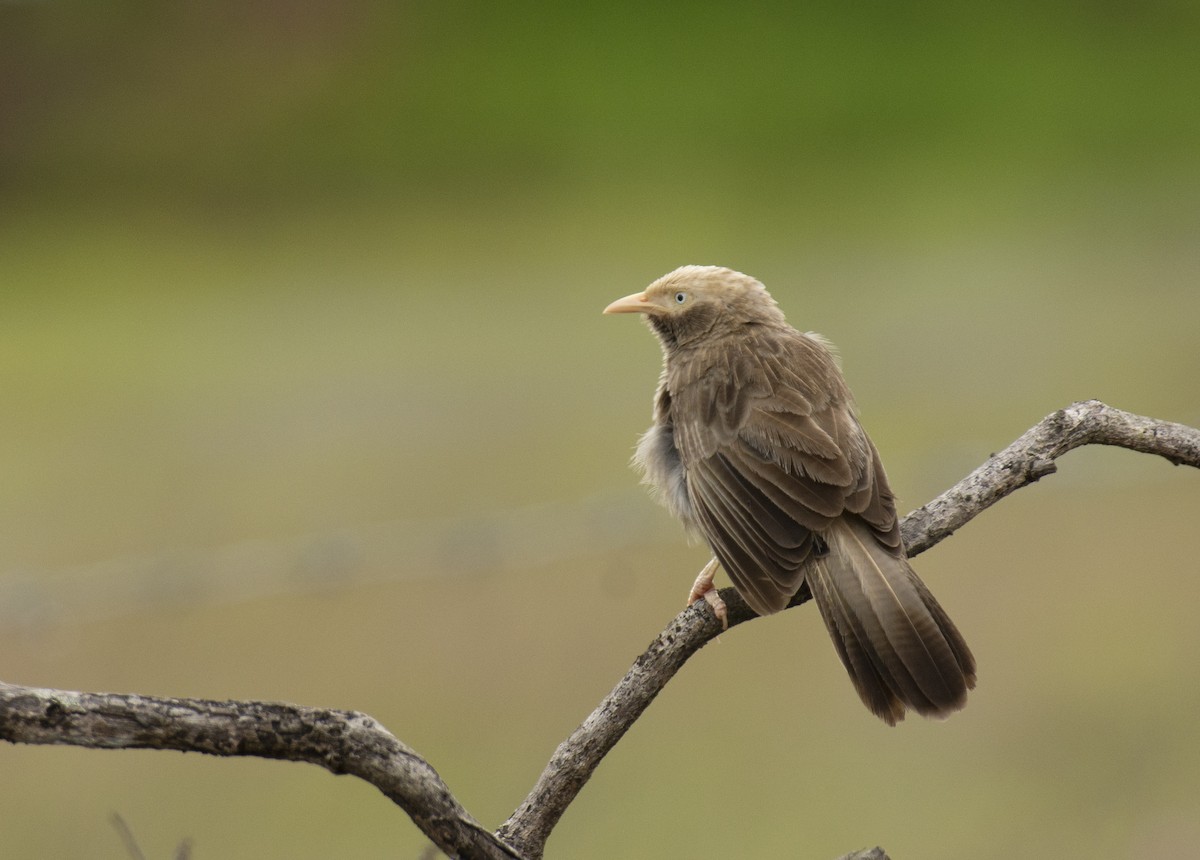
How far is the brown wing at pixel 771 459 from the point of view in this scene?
10.0 ft

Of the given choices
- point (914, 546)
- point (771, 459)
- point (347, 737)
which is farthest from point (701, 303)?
point (347, 737)

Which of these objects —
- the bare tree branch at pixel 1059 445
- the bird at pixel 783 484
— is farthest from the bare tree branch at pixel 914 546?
the bird at pixel 783 484

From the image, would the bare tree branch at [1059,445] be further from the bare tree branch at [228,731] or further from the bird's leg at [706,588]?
the bare tree branch at [228,731]

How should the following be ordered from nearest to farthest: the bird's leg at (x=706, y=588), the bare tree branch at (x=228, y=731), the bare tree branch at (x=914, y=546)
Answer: the bare tree branch at (x=228, y=731), the bare tree branch at (x=914, y=546), the bird's leg at (x=706, y=588)

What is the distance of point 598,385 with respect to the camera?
13.2 metres

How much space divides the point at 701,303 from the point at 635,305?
20 centimetres

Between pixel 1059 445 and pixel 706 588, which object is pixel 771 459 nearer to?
pixel 706 588

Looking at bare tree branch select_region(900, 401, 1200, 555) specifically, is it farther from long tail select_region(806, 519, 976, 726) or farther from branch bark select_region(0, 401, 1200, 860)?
branch bark select_region(0, 401, 1200, 860)

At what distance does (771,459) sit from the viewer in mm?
3363

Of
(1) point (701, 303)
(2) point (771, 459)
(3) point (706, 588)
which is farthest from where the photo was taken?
(1) point (701, 303)

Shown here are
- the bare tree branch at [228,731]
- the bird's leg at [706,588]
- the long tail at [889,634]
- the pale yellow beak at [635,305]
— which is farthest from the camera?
the pale yellow beak at [635,305]

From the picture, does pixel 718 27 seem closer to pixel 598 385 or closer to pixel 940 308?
pixel 940 308

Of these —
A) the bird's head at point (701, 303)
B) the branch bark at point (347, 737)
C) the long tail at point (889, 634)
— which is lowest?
the branch bark at point (347, 737)

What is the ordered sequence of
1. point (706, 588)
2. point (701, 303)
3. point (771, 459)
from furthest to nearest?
point (701, 303), point (771, 459), point (706, 588)
